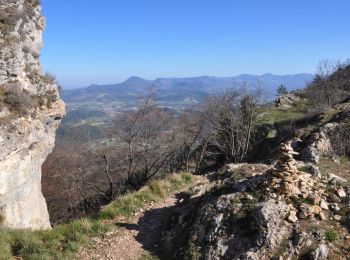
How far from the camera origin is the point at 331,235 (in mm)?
9594

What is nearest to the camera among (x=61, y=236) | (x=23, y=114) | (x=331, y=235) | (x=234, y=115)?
(x=331, y=235)

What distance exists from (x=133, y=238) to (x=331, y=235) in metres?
5.72

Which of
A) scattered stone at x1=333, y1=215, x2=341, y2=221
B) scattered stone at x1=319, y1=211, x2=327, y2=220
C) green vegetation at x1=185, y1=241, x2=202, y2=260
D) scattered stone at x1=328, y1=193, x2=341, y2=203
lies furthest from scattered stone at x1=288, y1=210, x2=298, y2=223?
green vegetation at x1=185, y1=241, x2=202, y2=260

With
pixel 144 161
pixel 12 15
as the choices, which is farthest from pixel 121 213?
pixel 144 161

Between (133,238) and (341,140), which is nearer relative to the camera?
(133,238)

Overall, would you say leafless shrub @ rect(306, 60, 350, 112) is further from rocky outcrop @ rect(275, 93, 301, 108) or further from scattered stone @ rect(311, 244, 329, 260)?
scattered stone @ rect(311, 244, 329, 260)

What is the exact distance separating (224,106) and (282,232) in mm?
17940

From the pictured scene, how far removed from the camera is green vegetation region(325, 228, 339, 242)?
953 centimetres

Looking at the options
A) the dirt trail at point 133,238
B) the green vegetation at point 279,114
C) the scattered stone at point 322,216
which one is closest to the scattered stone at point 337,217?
the scattered stone at point 322,216

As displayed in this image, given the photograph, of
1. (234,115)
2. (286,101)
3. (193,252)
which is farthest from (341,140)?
(286,101)

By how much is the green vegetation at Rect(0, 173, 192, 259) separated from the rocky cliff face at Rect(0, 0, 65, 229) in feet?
20.2

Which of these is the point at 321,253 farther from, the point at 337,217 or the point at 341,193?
the point at 341,193

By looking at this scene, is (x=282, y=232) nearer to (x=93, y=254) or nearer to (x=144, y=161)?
(x=93, y=254)

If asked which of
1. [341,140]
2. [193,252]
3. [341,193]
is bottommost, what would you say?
[193,252]
